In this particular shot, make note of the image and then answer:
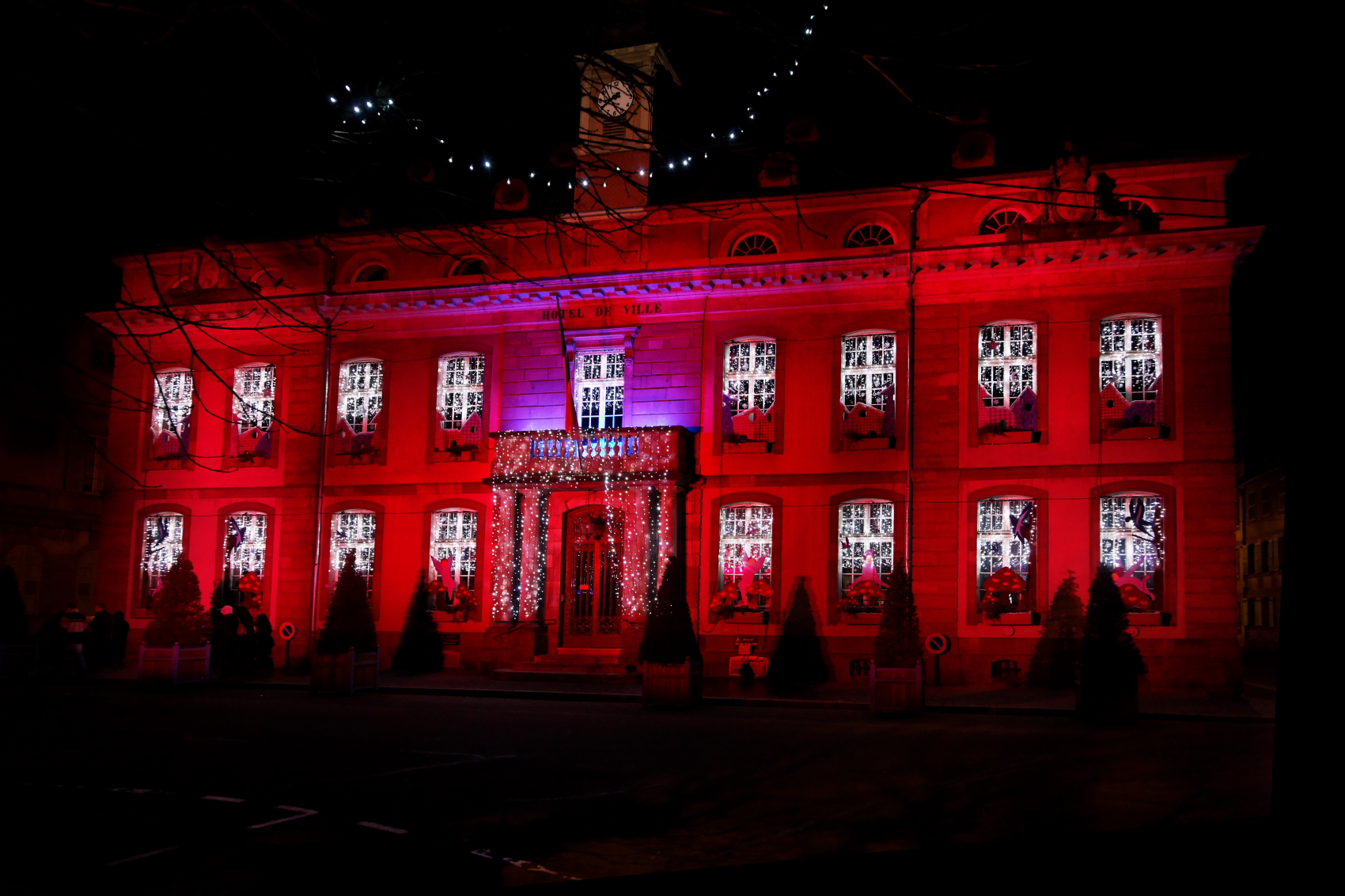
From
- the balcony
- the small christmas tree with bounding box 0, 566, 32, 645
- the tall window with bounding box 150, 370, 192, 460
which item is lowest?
the small christmas tree with bounding box 0, 566, 32, 645

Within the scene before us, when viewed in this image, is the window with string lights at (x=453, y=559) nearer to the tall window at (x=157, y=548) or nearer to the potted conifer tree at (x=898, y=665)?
the tall window at (x=157, y=548)

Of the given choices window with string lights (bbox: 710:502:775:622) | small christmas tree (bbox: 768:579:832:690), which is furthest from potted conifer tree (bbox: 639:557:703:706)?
window with string lights (bbox: 710:502:775:622)

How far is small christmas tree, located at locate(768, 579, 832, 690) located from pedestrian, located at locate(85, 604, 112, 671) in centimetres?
1611

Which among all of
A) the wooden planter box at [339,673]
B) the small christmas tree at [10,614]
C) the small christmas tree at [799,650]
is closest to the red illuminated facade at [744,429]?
the small christmas tree at [799,650]

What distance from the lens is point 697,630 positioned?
24.8 metres

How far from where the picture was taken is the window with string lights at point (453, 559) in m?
26.4

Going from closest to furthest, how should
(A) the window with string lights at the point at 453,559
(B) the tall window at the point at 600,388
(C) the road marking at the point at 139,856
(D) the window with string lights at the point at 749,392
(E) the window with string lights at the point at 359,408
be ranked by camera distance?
(C) the road marking at the point at 139,856
(D) the window with string lights at the point at 749,392
(A) the window with string lights at the point at 453,559
(B) the tall window at the point at 600,388
(E) the window with string lights at the point at 359,408

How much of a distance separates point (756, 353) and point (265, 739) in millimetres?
15113

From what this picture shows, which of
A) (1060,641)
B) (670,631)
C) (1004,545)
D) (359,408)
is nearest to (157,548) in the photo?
(359,408)

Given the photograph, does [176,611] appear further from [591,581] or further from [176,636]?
[591,581]

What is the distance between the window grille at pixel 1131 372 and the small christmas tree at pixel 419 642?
16391 mm

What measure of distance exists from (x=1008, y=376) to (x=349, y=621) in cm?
1511

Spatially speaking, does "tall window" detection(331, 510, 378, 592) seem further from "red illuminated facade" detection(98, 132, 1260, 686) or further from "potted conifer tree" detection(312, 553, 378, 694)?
"potted conifer tree" detection(312, 553, 378, 694)

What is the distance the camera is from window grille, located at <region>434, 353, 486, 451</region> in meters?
27.1
